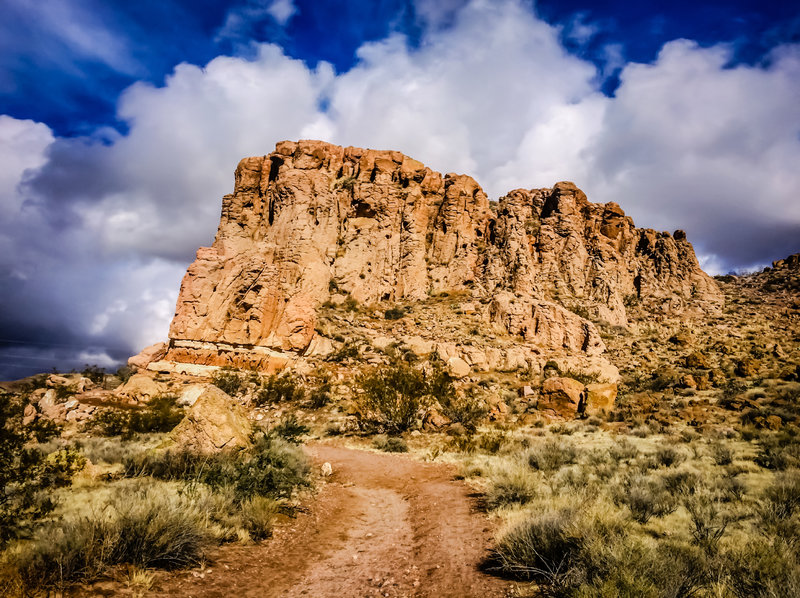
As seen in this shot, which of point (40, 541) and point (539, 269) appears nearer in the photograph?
point (40, 541)

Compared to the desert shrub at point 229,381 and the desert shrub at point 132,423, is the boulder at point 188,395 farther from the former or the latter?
the desert shrub at point 132,423

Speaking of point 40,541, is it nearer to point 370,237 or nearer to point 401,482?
point 401,482

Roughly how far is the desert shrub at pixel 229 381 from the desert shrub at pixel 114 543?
2040 cm

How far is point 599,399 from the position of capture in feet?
65.6

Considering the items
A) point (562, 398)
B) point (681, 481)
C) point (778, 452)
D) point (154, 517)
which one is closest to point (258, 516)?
point (154, 517)

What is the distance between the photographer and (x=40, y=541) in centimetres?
397

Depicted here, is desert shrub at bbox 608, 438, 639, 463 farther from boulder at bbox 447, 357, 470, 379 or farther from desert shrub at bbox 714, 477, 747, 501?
boulder at bbox 447, 357, 470, 379

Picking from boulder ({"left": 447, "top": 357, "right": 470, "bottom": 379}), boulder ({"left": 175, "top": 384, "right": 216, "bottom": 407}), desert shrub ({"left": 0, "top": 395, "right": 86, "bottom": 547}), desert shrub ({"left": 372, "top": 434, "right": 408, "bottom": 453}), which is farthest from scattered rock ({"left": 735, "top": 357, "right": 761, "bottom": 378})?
boulder ({"left": 175, "top": 384, "right": 216, "bottom": 407})

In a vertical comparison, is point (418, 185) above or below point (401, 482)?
above

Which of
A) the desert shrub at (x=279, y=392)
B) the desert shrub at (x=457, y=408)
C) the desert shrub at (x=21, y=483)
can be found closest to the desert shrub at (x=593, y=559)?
the desert shrub at (x=21, y=483)

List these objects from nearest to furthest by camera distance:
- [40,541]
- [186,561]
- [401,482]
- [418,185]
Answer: [40,541] → [186,561] → [401,482] → [418,185]

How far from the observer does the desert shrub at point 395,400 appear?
60.2ft

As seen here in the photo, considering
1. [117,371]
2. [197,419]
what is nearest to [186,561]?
[197,419]

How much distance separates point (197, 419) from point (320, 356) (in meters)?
21.0
